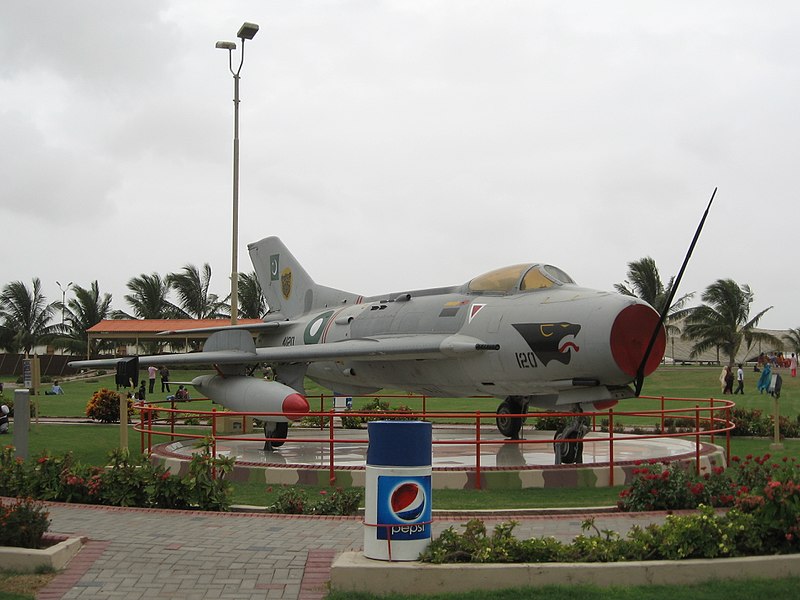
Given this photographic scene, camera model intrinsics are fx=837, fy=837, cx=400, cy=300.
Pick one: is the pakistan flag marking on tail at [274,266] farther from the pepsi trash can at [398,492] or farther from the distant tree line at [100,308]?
the distant tree line at [100,308]

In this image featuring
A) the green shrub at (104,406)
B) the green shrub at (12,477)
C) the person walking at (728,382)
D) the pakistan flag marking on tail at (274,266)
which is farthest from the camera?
the person walking at (728,382)

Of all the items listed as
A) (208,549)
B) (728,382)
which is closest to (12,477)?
(208,549)

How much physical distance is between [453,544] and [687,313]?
210 feet

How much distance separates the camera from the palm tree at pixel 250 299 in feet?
241

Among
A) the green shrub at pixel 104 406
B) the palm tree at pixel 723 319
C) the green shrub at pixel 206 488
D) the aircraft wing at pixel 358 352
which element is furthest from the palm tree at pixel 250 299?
the green shrub at pixel 206 488

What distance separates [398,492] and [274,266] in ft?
56.7

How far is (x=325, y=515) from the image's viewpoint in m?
10.0

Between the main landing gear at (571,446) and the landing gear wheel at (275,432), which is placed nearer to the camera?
the main landing gear at (571,446)

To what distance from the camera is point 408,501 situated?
23.3 ft

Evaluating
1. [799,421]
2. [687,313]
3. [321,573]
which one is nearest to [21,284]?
[687,313]

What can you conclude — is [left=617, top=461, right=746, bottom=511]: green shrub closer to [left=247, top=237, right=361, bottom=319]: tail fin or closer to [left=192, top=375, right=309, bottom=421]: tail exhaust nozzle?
[left=192, top=375, right=309, bottom=421]: tail exhaust nozzle

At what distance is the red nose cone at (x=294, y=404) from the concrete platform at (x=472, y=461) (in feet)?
1.99

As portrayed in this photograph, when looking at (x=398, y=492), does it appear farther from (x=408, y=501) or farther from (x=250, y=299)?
(x=250, y=299)

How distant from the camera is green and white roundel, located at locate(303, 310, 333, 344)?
19.6 meters
